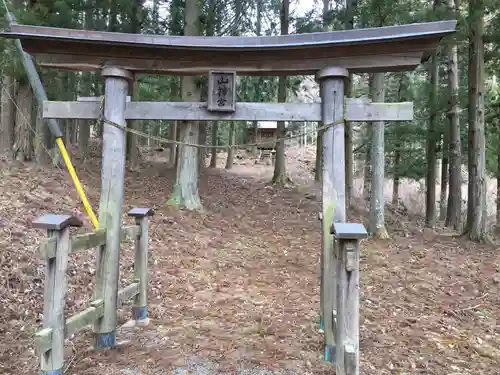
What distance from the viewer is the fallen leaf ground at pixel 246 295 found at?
14.4 feet

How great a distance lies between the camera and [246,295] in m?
6.37

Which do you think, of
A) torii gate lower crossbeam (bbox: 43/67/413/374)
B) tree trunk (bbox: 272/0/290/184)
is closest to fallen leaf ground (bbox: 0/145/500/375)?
torii gate lower crossbeam (bbox: 43/67/413/374)

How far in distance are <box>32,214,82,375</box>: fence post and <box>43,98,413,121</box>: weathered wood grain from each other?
4.84 feet

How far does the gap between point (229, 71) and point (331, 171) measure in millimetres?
1607

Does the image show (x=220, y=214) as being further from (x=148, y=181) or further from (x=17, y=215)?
(x=17, y=215)

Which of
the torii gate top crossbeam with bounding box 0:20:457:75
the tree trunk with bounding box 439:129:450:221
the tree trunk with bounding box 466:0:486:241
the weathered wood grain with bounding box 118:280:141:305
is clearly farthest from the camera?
the tree trunk with bounding box 439:129:450:221

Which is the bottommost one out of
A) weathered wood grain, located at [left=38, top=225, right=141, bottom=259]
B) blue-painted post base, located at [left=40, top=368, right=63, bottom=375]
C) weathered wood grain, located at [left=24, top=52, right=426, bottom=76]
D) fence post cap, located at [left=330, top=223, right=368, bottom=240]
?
blue-painted post base, located at [left=40, top=368, right=63, bottom=375]

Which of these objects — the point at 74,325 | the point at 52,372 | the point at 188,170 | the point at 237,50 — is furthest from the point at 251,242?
the point at 52,372

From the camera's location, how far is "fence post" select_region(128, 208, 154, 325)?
524 centimetres

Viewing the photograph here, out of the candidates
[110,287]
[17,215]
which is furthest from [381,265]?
[17,215]

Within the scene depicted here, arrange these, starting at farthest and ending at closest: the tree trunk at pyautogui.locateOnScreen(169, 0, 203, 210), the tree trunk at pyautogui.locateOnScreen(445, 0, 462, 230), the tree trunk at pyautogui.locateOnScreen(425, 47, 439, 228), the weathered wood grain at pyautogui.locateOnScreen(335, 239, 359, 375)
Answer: the tree trunk at pyautogui.locateOnScreen(425, 47, 439, 228)
the tree trunk at pyautogui.locateOnScreen(445, 0, 462, 230)
the tree trunk at pyautogui.locateOnScreen(169, 0, 203, 210)
the weathered wood grain at pyautogui.locateOnScreen(335, 239, 359, 375)

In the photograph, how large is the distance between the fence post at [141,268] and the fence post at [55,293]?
151cm

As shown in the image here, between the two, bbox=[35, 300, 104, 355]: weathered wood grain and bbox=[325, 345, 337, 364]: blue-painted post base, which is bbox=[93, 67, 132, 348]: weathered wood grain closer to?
bbox=[35, 300, 104, 355]: weathered wood grain

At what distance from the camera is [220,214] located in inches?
430
